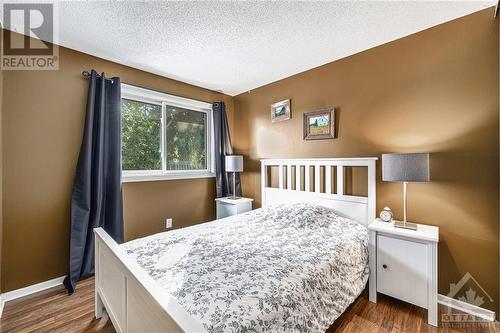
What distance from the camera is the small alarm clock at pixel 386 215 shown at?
2.07m

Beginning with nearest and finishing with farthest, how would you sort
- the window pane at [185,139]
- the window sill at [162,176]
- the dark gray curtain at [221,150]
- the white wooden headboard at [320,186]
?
the white wooden headboard at [320,186], the window sill at [162,176], the window pane at [185,139], the dark gray curtain at [221,150]

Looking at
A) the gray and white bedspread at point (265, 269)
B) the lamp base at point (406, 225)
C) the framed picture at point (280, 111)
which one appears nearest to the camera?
the gray and white bedspread at point (265, 269)

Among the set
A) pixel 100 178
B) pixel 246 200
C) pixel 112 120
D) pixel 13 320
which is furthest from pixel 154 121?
pixel 13 320

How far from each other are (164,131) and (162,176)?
64 cm

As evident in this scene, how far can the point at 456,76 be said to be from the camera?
1.91 m

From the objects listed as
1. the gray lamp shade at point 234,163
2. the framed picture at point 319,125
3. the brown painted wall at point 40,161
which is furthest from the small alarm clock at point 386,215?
the brown painted wall at point 40,161

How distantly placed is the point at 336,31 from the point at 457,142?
141cm

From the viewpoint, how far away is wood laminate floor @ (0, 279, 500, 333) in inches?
66.4

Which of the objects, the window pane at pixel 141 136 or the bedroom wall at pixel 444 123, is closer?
the bedroom wall at pixel 444 123

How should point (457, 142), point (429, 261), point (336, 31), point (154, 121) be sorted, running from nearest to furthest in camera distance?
point (429, 261)
point (457, 142)
point (336, 31)
point (154, 121)

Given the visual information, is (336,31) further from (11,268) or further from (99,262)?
(11,268)

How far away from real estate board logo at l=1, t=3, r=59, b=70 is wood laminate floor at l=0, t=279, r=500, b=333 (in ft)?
6.98

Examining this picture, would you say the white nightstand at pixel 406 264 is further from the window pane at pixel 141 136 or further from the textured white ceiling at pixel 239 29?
the window pane at pixel 141 136

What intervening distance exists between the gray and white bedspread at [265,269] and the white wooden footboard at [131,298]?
0.15 meters
